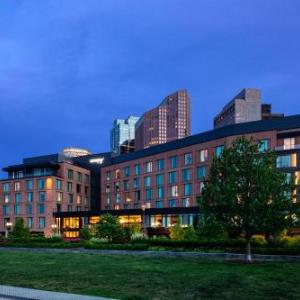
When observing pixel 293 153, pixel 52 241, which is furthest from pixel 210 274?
pixel 293 153

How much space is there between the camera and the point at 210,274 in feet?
84.3

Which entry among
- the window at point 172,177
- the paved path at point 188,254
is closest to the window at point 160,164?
the window at point 172,177

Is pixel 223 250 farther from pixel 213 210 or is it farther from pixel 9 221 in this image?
pixel 9 221

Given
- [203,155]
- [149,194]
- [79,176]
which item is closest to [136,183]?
[149,194]

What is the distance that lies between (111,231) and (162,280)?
30.9m

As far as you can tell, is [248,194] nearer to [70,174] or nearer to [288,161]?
[288,161]

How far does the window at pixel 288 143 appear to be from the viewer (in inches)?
2995

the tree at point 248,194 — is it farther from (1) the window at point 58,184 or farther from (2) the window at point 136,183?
(1) the window at point 58,184

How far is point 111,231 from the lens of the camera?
53.4 metres

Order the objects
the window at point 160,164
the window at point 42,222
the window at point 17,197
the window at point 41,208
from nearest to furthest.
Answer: the window at point 160,164
the window at point 42,222
the window at point 41,208
the window at point 17,197

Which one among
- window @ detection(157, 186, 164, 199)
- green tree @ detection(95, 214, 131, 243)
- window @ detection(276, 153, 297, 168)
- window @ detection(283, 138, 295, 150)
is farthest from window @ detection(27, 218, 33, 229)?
window @ detection(283, 138, 295, 150)

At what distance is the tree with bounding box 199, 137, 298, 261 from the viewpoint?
33.8m

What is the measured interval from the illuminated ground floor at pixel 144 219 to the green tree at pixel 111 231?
826 inches

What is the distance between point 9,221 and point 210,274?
97327mm
